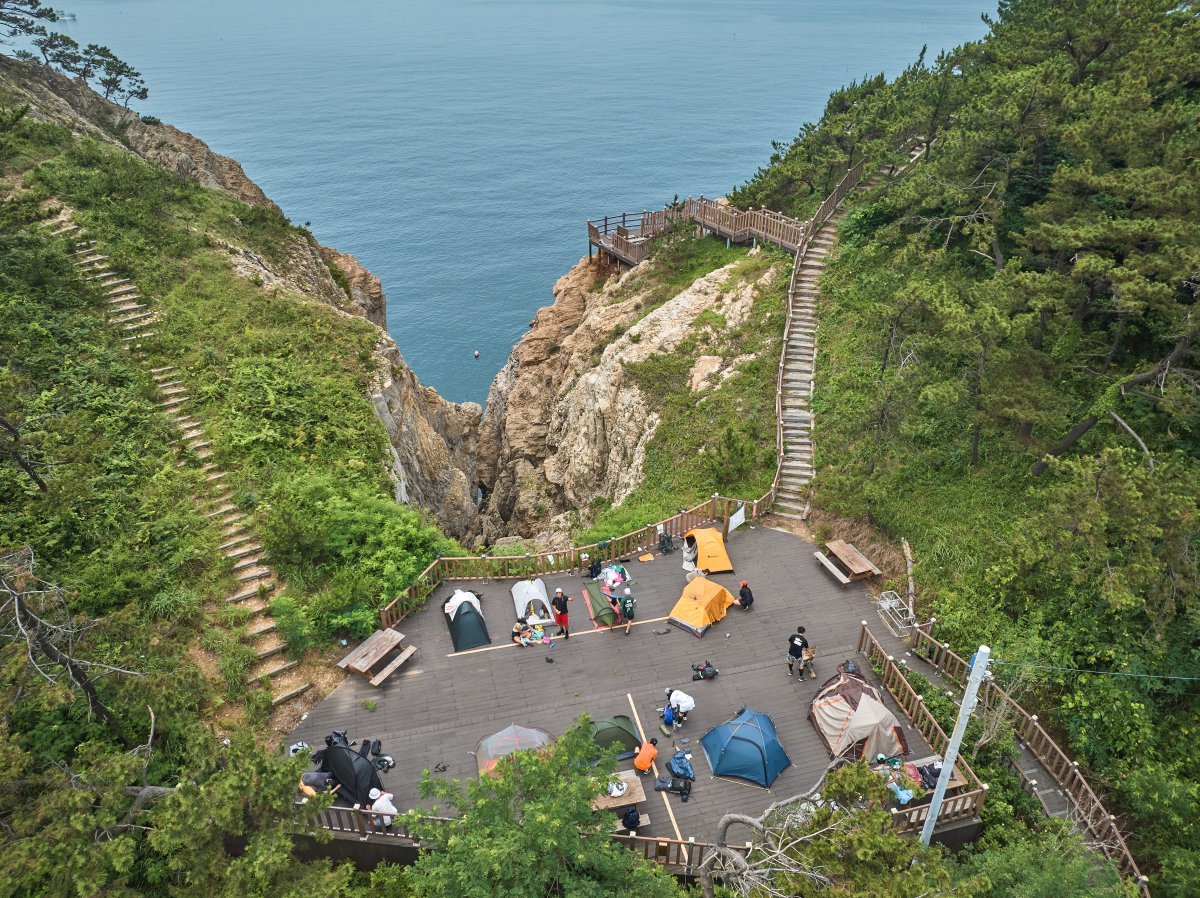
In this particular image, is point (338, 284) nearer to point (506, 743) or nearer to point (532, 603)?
point (532, 603)

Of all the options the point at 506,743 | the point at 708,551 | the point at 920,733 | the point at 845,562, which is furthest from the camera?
the point at 708,551

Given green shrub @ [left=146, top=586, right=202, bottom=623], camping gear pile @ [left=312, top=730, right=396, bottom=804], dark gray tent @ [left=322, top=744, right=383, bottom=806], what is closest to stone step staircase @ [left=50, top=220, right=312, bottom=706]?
green shrub @ [left=146, top=586, right=202, bottom=623]

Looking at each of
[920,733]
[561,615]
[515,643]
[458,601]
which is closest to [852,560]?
[920,733]

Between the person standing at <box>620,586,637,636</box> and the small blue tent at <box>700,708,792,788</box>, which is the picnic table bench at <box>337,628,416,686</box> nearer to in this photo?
the person standing at <box>620,586,637,636</box>

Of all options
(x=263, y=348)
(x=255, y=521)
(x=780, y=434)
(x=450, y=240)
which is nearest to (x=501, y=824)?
Result: (x=255, y=521)

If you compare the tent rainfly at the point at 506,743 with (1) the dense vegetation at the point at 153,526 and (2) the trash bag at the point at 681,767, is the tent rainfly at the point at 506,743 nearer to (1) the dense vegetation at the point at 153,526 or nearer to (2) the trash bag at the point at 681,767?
(2) the trash bag at the point at 681,767

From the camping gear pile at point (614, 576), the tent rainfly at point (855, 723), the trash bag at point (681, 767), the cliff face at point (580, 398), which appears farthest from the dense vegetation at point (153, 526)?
the cliff face at point (580, 398)

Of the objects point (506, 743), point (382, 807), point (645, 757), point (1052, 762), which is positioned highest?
point (506, 743)
